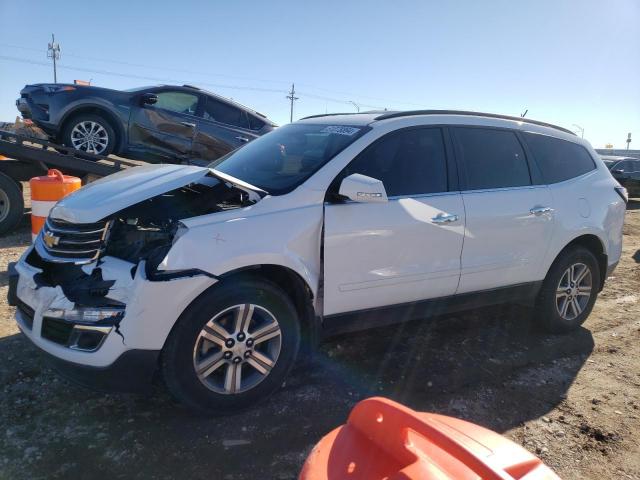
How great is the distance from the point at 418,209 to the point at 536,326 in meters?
2.04

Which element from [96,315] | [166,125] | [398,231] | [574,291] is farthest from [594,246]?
[166,125]

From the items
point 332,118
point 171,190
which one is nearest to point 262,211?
point 171,190

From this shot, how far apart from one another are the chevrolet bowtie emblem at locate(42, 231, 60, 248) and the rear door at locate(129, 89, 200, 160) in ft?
16.6

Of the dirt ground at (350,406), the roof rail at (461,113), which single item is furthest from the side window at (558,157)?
the dirt ground at (350,406)

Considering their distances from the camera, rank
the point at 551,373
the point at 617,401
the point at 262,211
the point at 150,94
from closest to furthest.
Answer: the point at 262,211, the point at 617,401, the point at 551,373, the point at 150,94

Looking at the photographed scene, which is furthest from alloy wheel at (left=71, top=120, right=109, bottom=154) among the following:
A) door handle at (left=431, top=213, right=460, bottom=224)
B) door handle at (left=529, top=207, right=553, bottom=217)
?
door handle at (left=529, top=207, right=553, bottom=217)

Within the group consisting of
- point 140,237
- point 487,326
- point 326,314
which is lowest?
point 487,326

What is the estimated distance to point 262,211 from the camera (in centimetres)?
282

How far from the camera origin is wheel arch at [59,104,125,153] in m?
7.23

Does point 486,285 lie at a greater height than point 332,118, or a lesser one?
lesser

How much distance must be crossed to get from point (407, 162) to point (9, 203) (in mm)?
5708

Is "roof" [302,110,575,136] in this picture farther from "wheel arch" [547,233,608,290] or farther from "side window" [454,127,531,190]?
"wheel arch" [547,233,608,290]

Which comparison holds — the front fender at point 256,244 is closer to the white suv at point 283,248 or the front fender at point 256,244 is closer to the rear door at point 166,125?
the white suv at point 283,248

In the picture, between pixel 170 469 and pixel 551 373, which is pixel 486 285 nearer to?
pixel 551 373
